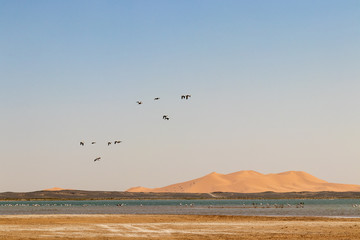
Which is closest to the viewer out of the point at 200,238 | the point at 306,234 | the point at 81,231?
the point at 200,238

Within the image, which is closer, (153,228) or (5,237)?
(5,237)

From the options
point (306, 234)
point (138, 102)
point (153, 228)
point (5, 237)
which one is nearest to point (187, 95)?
point (138, 102)

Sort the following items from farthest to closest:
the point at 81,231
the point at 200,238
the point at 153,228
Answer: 1. the point at 153,228
2. the point at 81,231
3. the point at 200,238

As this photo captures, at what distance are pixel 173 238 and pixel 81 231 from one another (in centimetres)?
1023

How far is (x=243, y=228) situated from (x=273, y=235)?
694 cm

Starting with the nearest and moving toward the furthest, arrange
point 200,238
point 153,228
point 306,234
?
point 200,238
point 306,234
point 153,228

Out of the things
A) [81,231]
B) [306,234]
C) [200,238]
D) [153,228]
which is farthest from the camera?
[153,228]

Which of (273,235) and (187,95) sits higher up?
(187,95)

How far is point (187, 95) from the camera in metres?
49.7

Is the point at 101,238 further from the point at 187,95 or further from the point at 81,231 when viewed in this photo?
the point at 187,95

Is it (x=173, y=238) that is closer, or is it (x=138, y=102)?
(x=173, y=238)

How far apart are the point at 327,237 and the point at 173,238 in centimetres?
1134

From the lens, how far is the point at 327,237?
1624 inches

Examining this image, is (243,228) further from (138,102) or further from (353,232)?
(138,102)
